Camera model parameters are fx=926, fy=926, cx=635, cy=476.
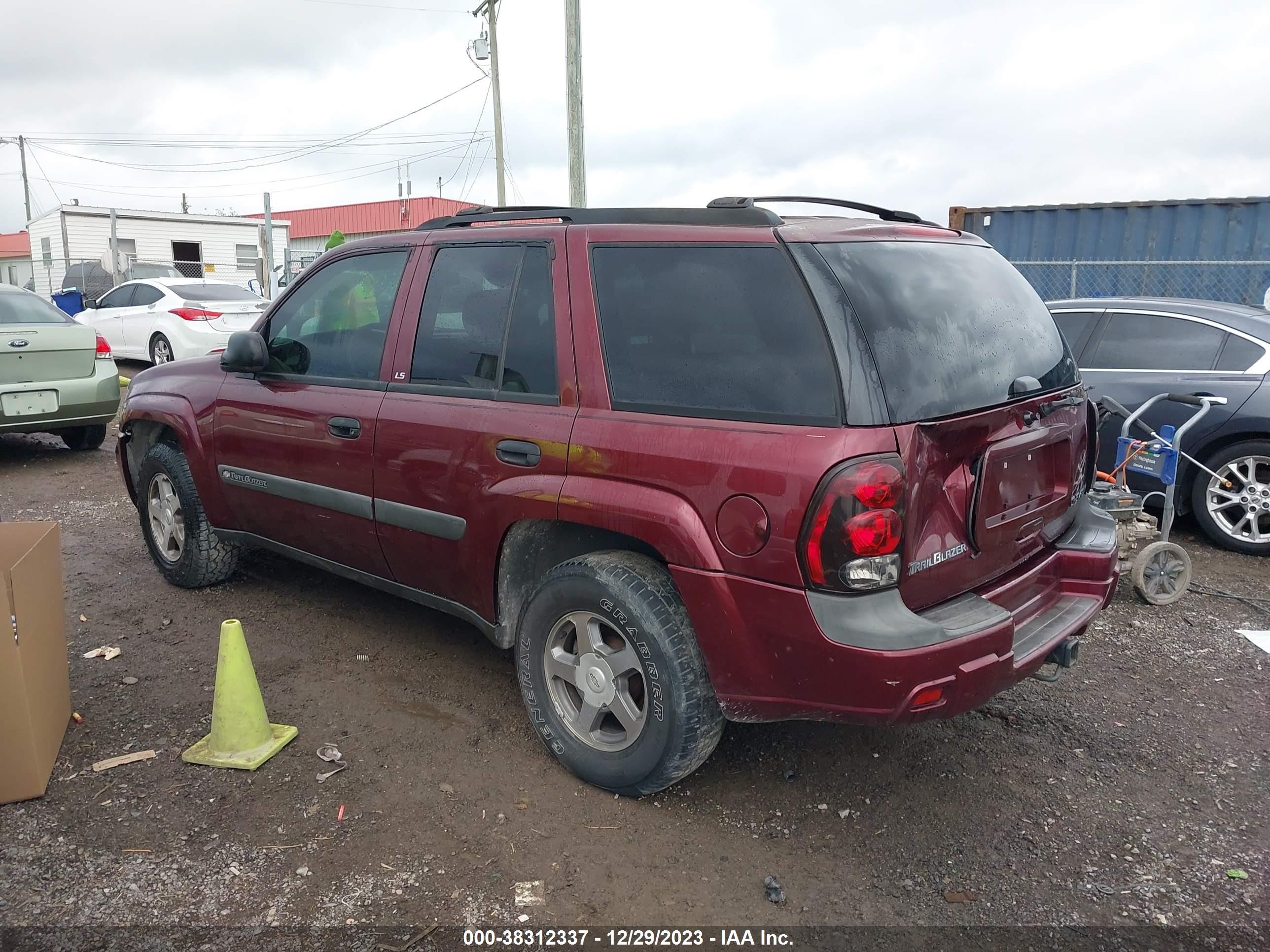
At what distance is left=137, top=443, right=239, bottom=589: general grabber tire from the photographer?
474 centimetres

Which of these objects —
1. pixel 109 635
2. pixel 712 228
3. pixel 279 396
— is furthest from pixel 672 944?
pixel 109 635

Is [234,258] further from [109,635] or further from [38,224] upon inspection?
[109,635]

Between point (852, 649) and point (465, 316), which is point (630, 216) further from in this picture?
point (852, 649)

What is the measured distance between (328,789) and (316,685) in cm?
86

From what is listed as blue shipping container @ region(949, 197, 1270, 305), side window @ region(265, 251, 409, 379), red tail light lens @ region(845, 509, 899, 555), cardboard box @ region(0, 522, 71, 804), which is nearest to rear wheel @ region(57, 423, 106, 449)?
side window @ region(265, 251, 409, 379)

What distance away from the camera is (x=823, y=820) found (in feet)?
9.86

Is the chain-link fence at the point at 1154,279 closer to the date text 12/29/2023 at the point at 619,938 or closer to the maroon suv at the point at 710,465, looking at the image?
the maroon suv at the point at 710,465

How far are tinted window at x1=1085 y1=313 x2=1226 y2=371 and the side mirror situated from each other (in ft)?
Answer: 17.4

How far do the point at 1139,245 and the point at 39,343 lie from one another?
1176 centimetres

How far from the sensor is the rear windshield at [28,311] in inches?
311

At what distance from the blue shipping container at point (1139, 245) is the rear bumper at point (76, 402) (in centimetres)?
988

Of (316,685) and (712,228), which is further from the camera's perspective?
(316,685)

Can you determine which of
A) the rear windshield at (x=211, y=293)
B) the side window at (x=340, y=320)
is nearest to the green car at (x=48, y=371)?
the side window at (x=340, y=320)

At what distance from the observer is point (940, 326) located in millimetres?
2760
